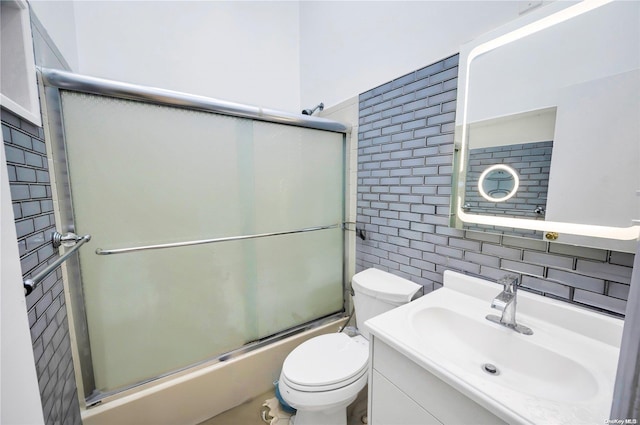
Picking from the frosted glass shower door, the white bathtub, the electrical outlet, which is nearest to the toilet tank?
the frosted glass shower door

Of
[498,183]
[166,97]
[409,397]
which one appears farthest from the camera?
[166,97]

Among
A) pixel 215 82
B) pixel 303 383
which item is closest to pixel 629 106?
pixel 303 383

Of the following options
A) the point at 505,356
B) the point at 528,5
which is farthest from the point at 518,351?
the point at 528,5

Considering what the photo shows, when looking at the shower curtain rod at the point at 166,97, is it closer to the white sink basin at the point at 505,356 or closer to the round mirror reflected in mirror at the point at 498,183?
the round mirror reflected in mirror at the point at 498,183

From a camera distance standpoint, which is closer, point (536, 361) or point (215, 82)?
point (536, 361)

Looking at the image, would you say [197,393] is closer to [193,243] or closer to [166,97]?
[193,243]

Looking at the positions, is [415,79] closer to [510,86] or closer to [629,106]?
[510,86]

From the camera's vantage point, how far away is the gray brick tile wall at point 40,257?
2.44ft

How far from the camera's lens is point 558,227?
90 cm

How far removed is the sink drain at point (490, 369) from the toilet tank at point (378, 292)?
43 centimetres

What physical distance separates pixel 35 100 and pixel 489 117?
175cm

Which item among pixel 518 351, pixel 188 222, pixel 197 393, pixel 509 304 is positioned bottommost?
pixel 197 393

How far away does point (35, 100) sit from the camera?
86 centimetres

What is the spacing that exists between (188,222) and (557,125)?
1.72m
